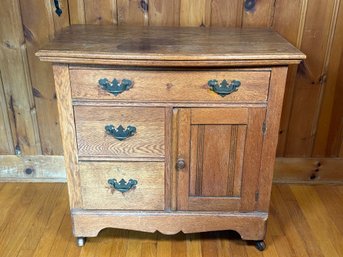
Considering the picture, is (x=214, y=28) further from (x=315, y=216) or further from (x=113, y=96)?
(x=315, y=216)

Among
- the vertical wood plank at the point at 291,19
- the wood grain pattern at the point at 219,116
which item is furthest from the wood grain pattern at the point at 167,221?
the vertical wood plank at the point at 291,19

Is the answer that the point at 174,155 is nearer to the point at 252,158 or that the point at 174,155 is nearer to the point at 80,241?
the point at 252,158

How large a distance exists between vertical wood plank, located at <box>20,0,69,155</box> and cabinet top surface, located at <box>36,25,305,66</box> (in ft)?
0.57

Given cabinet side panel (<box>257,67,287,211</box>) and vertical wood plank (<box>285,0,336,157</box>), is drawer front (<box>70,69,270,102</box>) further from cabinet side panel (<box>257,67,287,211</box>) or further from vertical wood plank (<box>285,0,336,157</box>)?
vertical wood plank (<box>285,0,336,157</box>)

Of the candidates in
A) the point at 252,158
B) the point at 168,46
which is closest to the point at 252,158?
the point at 252,158

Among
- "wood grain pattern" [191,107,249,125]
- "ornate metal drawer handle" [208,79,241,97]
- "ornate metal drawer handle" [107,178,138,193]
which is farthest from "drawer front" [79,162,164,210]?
"ornate metal drawer handle" [208,79,241,97]

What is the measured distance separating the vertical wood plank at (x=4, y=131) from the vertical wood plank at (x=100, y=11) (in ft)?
1.82

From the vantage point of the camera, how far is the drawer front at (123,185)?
4.70 feet

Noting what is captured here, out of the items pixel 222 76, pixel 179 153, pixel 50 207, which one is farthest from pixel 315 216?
pixel 50 207

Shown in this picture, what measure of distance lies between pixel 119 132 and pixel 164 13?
0.62 meters

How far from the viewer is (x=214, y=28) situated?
64.2 inches

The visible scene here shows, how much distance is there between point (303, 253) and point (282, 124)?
63cm

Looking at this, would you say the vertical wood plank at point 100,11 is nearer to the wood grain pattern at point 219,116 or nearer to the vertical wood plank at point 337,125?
the wood grain pattern at point 219,116

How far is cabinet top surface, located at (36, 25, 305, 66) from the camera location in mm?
1216
